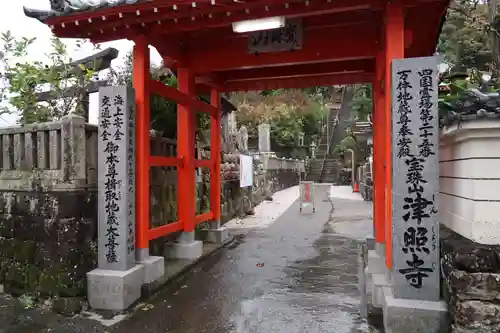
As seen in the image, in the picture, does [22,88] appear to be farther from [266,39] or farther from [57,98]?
[266,39]

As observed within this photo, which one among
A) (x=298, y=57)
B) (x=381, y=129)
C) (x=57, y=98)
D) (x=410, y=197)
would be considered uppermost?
(x=298, y=57)

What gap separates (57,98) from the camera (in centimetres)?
709

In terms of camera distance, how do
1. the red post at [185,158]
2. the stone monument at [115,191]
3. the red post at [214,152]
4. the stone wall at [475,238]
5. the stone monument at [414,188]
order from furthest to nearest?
the red post at [214,152]
the red post at [185,158]
the stone monument at [115,191]
the stone monument at [414,188]
the stone wall at [475,238]

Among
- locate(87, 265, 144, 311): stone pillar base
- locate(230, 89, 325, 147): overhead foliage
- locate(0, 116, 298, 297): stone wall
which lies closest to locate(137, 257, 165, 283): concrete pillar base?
locate(87, 265, 144, 311): stone pillar base

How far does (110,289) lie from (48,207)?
162cm

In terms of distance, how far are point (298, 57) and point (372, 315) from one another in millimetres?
4190

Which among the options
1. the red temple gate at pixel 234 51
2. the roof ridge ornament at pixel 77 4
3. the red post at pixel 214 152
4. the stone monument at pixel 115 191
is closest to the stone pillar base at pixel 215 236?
the red temple gate at pixel 234 51

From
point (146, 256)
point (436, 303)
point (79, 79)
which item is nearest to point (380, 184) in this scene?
point (436, 303)

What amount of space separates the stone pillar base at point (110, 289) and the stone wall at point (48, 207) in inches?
15.8

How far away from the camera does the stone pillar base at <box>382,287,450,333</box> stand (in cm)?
379

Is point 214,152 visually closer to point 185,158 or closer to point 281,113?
point 185,158

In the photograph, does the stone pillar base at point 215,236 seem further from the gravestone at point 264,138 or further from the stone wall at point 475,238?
the gravestone at point 264,138

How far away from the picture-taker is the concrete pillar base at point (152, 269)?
559 cm

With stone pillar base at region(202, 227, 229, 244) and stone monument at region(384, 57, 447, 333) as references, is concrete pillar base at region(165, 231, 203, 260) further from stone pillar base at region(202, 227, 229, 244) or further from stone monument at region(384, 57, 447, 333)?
stone monument at region(384, 57, 447, 333)
